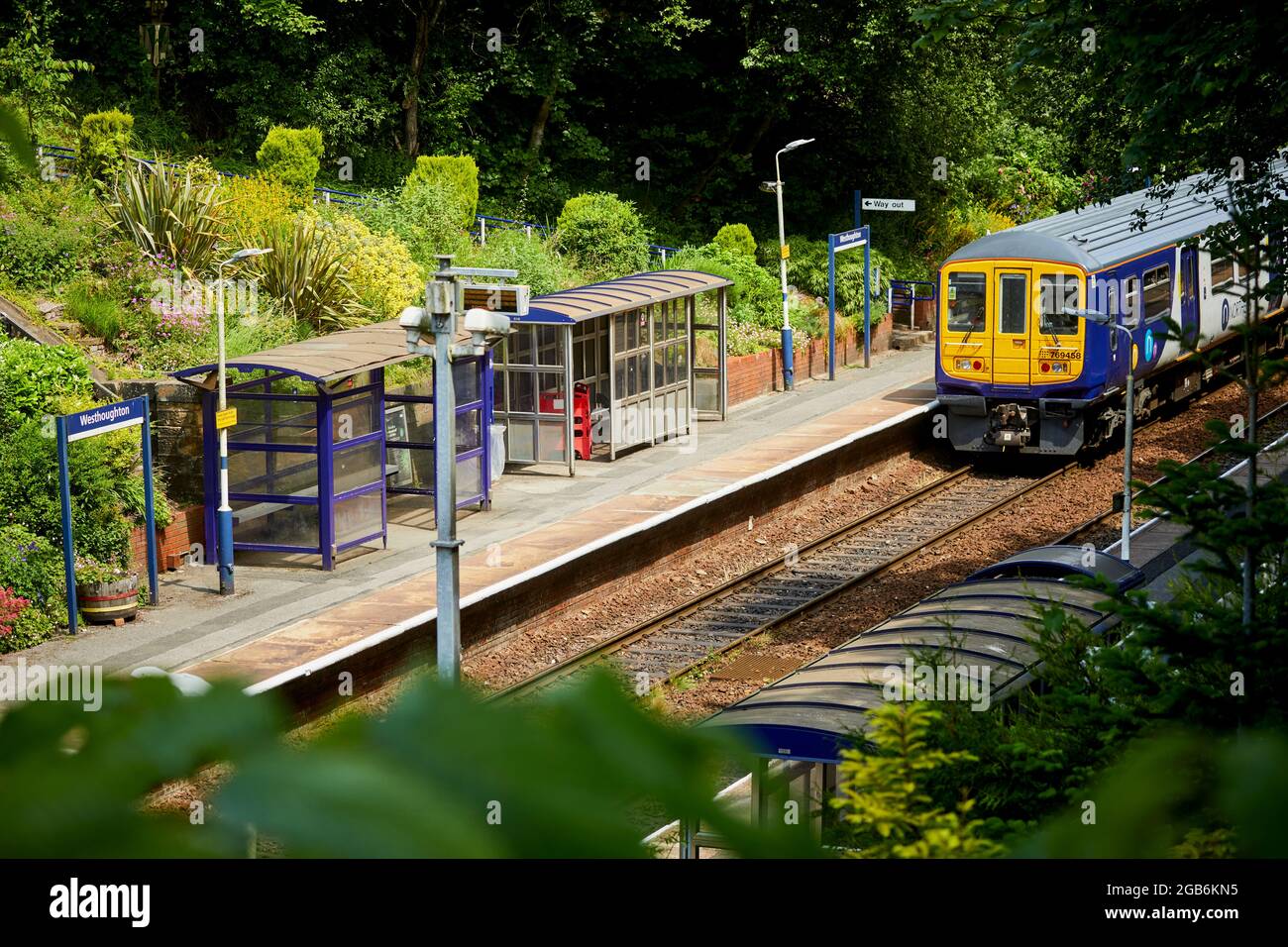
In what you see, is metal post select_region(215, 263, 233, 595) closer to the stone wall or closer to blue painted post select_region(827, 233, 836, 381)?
the stone wall

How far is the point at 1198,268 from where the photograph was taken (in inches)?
988

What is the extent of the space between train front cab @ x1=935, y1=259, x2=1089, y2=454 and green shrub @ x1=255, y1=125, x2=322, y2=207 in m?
11.1

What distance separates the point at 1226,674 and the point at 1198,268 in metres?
21.0

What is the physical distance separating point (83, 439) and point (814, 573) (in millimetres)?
8658

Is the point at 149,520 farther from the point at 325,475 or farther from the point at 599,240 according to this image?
the point at 599,240

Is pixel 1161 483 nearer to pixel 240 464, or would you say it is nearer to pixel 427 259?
pixel 240 464

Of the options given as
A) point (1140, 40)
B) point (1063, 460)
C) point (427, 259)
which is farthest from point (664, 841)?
point (427, 259)

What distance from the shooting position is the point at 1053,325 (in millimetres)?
22797

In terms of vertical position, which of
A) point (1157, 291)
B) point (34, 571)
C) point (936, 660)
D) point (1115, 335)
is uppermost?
point (1157, 291)

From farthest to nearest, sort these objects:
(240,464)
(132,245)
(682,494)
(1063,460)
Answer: (1063,460), (132,245), (682,494), (240,464)

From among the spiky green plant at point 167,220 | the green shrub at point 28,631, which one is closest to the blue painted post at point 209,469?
the green shrub at point 28,631

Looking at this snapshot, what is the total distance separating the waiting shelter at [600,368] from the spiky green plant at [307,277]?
8.47 feet

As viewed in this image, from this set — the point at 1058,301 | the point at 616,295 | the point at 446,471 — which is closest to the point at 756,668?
the point at 446,471

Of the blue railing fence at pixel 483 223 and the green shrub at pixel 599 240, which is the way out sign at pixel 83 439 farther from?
the green shrub at pixel 599 240
